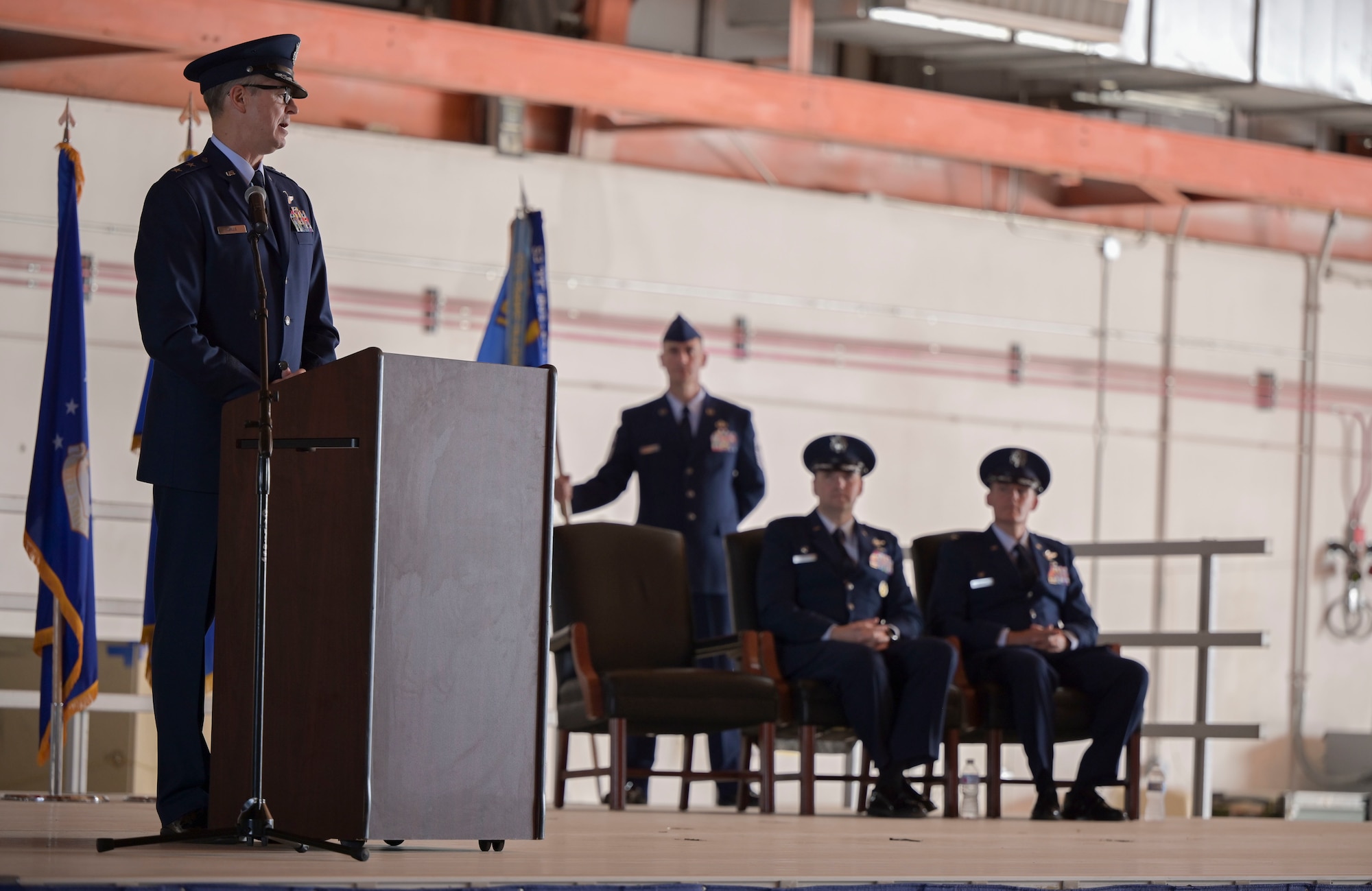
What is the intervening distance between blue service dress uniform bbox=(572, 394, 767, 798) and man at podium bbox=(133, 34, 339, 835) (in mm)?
3259

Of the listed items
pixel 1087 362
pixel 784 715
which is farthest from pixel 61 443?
pixel 1087 362

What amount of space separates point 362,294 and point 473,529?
17.0 ft

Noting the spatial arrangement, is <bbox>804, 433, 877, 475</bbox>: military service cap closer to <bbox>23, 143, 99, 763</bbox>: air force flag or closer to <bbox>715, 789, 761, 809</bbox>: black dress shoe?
<bbox>715, 789, 761, 809</bbox>: black dress shoe

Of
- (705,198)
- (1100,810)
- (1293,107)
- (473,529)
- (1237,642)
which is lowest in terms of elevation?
(1100,810)

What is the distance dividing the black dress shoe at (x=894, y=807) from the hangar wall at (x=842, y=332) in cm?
285

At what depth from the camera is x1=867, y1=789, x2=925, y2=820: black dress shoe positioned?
5.06 meters

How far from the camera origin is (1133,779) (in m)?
5.47

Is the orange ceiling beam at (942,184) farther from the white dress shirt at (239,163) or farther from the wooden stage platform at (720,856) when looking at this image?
the white dress shirt at (239,163)

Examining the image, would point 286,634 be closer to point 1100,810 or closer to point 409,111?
point 1100,810

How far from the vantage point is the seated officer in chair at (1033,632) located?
17.5 feet

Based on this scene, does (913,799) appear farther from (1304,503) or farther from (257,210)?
(1304,503)

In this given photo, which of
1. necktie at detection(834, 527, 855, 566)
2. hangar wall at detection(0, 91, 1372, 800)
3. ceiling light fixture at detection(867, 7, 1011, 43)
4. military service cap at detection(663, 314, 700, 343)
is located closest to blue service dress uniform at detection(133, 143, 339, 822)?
necktie at detection(834, 527, 855, 566)

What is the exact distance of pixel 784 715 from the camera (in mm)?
5180

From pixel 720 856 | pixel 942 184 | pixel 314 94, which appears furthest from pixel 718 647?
pixel 942 184
